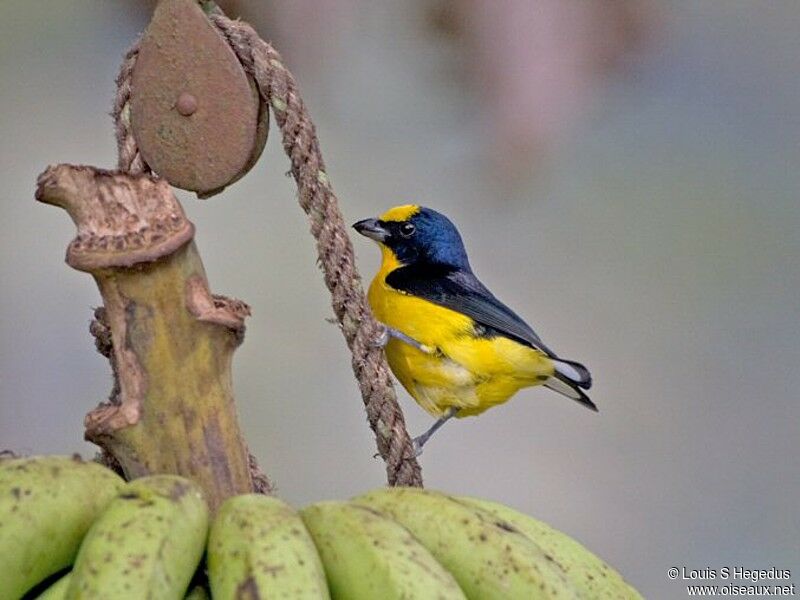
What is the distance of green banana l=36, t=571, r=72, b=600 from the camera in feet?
1.90

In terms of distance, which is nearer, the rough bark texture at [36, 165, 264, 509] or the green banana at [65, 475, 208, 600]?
the green banana at [65, 475, 208, 600]

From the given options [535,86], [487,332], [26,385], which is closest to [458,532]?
[487,332]

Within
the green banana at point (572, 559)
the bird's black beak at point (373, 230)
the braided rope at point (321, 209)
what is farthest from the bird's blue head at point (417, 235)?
the green banana at point (572, 559)

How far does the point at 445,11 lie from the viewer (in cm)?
187

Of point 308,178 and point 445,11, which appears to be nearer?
point 308,178

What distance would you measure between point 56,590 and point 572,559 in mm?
287

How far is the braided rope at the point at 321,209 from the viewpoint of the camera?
813mm

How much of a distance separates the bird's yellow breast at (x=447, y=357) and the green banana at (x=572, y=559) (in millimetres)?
867

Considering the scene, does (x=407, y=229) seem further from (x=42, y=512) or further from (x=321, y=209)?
(x=42, y=512)

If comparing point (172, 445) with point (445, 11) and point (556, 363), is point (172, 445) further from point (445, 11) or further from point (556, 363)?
point (445, 11)

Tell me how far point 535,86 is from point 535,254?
354 millimetres

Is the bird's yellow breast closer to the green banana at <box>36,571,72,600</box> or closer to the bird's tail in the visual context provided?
the bird's tail

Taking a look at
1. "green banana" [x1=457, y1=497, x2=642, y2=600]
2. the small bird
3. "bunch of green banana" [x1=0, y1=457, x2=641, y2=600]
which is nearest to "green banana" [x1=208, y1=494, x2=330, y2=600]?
"bunch of green banana" [x1=0, y1=457, x2=641, y2=600]

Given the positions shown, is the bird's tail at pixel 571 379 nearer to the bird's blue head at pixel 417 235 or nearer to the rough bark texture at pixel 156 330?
the bird's blue head at pixel 417 235
